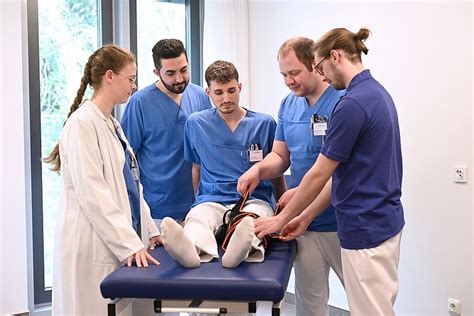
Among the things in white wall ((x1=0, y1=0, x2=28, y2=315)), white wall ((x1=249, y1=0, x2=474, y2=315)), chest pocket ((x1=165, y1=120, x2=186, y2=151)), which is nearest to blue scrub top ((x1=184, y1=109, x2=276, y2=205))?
chest pocket ((x1=165, y1=120, x2=186, y2=151))

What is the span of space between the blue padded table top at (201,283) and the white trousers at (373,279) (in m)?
0.23

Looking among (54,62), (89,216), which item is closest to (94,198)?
(89,216)

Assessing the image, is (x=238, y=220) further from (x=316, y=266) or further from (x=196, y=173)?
(x=196, y=173)

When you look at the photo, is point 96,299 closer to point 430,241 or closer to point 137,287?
point 137,287

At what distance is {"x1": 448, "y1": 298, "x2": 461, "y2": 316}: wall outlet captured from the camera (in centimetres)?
275

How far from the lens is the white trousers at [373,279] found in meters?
1.86

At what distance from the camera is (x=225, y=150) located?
2.52m

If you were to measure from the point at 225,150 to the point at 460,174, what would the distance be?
1.12 meters

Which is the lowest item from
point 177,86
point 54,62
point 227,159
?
point 227,159

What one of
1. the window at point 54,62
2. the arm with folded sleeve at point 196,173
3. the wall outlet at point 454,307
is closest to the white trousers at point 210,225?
the arm with folded sleeve at point 196,173

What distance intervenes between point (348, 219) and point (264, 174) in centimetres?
57

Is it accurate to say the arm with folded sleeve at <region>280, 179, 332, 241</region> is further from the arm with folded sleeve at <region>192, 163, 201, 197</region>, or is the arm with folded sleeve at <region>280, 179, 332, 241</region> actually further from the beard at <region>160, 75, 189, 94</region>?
the beard at <region>160, 75, 189, 94</region>

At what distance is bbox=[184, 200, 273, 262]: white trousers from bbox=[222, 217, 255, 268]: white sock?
0.10 m

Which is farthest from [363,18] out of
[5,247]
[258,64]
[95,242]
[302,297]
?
[5,247]
